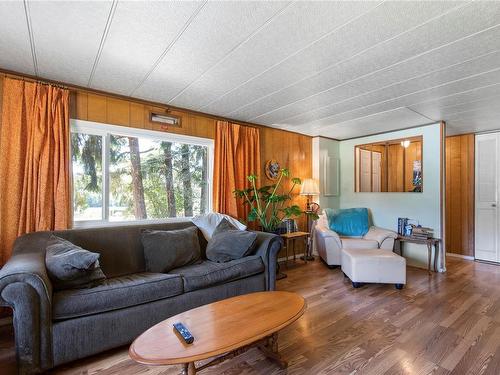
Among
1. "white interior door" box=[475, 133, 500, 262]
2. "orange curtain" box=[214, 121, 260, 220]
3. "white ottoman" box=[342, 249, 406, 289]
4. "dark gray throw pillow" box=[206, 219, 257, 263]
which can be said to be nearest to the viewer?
"dark gray throw pillow" box=[206, 219, 257, 263]

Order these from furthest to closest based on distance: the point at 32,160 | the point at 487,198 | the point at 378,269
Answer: the point at 487,198
the point at 378,269
the point at 32,160

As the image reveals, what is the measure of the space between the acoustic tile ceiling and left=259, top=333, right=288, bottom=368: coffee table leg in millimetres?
2043

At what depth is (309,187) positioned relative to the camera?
4410mm

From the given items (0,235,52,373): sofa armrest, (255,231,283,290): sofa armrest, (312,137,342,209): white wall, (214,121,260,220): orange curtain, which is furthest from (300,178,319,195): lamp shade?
(0,235,52,373): sofa armrest

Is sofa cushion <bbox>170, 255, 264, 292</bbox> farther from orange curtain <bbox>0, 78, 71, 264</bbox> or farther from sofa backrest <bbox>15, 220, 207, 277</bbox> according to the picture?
orange curtain <bbox>0, 78, 71, 264</bbox>

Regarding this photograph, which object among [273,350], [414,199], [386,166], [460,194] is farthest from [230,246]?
[460,194]

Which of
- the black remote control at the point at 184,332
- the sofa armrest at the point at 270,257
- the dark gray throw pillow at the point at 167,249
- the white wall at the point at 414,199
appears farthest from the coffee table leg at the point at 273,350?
the white wall at the point at 414,199

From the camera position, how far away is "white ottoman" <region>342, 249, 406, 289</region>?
304 cm

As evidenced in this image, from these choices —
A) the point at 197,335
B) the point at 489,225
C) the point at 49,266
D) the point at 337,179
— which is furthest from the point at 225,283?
the point at 489,225

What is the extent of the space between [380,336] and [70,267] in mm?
2375

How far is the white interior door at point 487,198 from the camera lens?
4.17 meters

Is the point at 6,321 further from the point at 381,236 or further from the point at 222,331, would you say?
the point at 381,236

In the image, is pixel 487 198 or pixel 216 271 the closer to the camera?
pixel 216 271

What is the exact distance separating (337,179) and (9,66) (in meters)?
4.84
